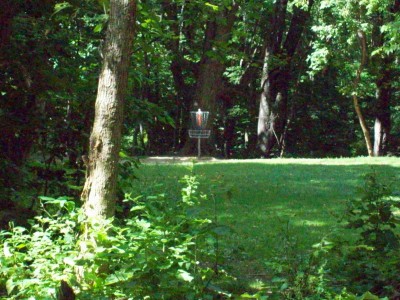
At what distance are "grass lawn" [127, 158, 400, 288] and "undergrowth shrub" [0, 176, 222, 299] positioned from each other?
13.6 inches

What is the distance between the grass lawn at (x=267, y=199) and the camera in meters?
6.55

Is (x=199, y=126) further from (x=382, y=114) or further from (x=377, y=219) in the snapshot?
(x=377, y=219)

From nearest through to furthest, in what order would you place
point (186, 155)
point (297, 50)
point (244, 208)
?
point (244, 208)
point (186, 155)
point (297, 50)

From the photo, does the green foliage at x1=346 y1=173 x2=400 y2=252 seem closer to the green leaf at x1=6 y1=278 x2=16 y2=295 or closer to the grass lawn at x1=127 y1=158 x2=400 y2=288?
the grass lawn at x1=127 y1=158 x2=400 y2=288

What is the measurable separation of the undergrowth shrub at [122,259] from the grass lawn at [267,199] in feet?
1.13

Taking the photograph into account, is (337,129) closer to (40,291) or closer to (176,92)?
(176,92)

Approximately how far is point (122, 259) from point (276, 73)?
78.9 ft

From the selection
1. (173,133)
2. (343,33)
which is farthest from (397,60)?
(173,133)

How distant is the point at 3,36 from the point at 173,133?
28036mm

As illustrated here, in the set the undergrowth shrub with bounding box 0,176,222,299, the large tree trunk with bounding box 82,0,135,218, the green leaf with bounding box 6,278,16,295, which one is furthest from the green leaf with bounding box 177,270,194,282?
the green leaf with bounding box 6,278,16,295

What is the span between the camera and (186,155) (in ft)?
77.8

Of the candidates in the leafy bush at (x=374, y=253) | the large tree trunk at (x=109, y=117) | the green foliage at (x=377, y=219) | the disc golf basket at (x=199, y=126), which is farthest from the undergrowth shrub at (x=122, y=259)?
the disc golf basket at (x=199, y=126)

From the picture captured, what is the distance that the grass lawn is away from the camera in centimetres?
655

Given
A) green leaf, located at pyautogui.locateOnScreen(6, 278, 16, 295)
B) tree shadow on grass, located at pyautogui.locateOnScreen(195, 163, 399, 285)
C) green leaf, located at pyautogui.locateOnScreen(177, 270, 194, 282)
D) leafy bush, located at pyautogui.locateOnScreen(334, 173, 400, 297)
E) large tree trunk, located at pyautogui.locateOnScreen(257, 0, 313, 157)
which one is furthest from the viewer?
large tree trunk, located at pyautogui.locateOnScreen(257, 0, 313, 157)
